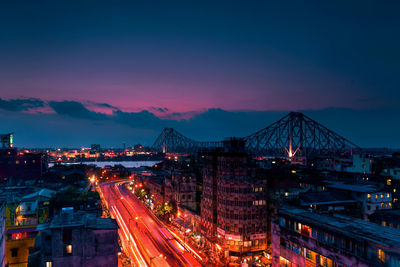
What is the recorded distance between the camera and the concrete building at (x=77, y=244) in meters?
32.7

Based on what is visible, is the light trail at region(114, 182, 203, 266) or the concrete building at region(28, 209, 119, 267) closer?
the concrete building at region(28, 209, 119, 267)

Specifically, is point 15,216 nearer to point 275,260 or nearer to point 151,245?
point 151,245

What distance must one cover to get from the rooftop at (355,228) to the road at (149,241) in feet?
80.0

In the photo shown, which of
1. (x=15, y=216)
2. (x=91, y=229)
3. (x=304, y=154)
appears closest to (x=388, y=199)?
(x=91, y=229)

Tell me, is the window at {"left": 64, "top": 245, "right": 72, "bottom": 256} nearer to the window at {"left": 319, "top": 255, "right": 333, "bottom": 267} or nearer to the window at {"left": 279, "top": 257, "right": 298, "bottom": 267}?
the window at {"left": 279, "top": 257, "right": 298, "bottom": 267}

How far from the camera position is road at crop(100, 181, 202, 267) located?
53.3 meters

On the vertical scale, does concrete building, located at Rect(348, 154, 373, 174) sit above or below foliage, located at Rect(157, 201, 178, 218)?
above

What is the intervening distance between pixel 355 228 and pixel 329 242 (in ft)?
11.6

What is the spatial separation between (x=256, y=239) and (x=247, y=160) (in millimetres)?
16152

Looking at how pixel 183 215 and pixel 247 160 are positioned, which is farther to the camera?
pixel 183 215

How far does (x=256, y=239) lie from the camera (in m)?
56.8

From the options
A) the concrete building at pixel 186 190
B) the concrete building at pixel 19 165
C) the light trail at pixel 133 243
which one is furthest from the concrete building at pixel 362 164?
the concrete building at pixel 19 165

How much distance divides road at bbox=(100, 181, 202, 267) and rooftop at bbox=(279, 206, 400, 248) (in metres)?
24.4

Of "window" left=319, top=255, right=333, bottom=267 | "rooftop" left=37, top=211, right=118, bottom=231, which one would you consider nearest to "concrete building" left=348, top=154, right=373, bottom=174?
"window" left=319, top=255, right=333, bottom=267
